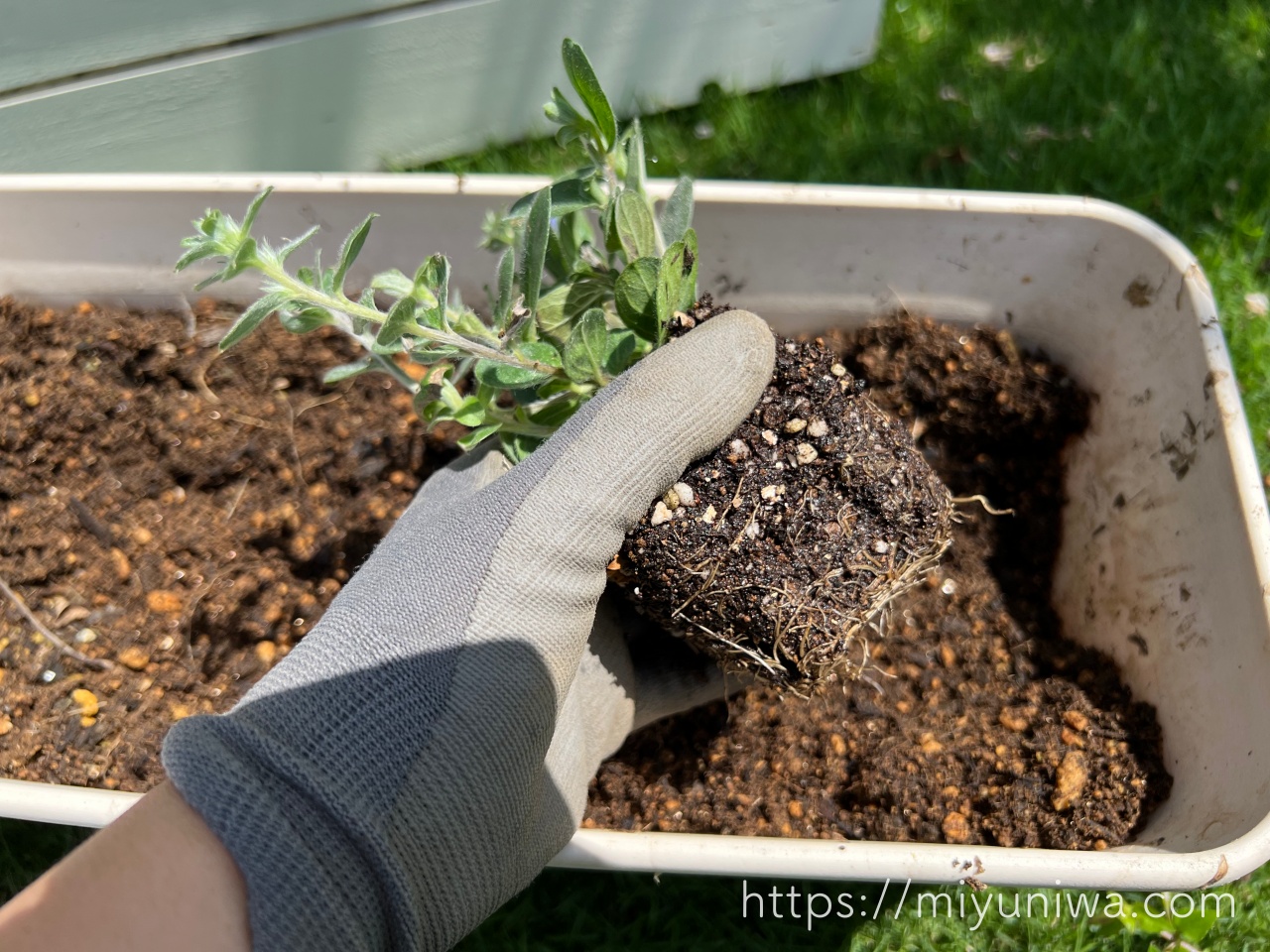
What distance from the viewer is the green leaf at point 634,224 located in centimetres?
114

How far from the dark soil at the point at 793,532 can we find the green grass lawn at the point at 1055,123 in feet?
4.33

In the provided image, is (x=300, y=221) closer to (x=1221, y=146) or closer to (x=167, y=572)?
(x=167, y=572)

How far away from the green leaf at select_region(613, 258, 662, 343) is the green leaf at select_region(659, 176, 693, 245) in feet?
0.41

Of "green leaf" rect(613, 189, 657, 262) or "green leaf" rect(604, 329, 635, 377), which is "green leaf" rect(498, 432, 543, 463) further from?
"green leaf" rect(613, 189, 657, 262)

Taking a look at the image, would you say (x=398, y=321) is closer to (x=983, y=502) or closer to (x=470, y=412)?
(x=470, y=412)

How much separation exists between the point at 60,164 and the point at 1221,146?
3.03 metres

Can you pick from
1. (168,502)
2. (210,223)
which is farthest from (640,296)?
(168,502)

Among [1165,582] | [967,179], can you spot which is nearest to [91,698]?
[1165,582]

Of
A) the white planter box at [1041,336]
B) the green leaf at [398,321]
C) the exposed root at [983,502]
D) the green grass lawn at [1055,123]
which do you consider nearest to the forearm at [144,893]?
the white planter box at [1041,336]

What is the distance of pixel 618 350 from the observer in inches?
50.8

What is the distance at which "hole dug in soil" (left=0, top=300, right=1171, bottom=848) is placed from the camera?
4.64 ft

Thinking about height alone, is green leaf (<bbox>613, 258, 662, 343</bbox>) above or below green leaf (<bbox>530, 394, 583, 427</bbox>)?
above

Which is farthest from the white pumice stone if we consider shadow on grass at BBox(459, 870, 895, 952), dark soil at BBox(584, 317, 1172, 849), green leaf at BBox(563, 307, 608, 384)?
shadow on grass at BBox(459, 870, 895, 952)

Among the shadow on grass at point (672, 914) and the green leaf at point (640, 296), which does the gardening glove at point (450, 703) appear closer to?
the green leaf at point (640, 296)
